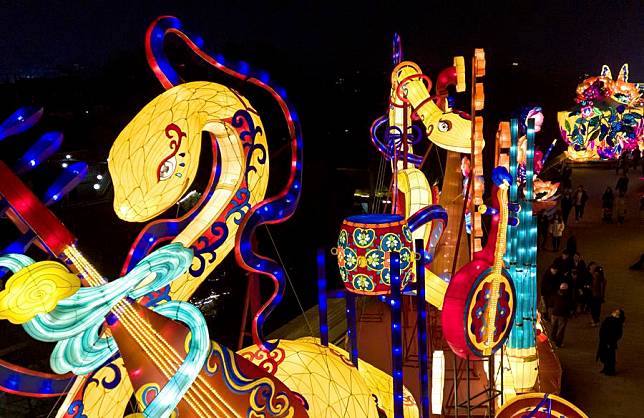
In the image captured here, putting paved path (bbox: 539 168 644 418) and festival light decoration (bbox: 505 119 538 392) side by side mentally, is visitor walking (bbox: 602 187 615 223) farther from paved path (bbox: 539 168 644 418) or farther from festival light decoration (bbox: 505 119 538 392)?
festival light decoration (bbox: 505 119 538 392)

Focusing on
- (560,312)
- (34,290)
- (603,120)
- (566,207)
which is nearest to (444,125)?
(560,312)

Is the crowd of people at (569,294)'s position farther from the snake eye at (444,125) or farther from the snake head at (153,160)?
the snake head at (153,160)

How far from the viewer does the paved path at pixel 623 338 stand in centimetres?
686

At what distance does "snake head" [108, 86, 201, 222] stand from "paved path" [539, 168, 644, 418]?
222 inches

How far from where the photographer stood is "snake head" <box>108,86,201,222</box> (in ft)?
9.23

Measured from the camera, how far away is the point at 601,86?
64.1 feet

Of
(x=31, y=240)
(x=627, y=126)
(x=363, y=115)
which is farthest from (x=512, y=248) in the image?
(x=627, y=126)

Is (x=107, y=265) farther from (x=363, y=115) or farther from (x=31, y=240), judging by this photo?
(x=363, y=115)

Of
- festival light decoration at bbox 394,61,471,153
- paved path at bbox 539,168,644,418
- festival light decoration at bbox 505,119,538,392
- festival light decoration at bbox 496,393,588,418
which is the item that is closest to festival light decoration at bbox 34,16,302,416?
festival light decoration at bbox 496,393,588,418

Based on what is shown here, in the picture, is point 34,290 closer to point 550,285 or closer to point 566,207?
point 550,285

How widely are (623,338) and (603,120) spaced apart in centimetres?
1299

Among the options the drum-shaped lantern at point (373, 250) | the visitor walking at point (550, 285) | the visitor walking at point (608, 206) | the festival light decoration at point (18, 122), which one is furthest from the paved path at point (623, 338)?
the festival light decoration at point (18, 122)

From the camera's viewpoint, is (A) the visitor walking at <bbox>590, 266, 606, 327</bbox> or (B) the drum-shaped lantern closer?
(B) the drum-shaped lantern

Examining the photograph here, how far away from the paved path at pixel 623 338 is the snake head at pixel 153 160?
18.5ft
